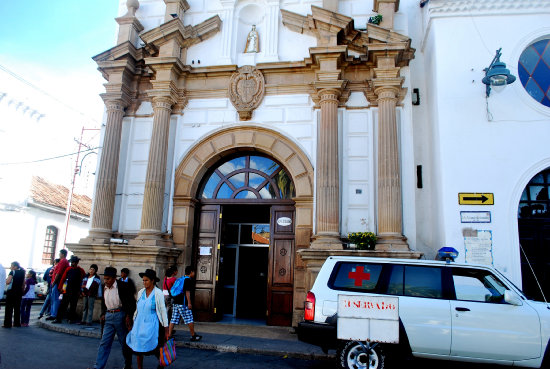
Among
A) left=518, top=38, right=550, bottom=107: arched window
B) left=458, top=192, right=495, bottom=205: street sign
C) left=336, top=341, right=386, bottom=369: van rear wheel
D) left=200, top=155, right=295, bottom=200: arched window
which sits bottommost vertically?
left=336, top=341, right=386, bottom=369: van rear wheel

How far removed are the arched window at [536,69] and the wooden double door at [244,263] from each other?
22.4ft

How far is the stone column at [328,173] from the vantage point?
1110 cm

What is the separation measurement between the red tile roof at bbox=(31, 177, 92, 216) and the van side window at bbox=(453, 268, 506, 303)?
2140 cm

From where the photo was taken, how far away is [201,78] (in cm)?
1325

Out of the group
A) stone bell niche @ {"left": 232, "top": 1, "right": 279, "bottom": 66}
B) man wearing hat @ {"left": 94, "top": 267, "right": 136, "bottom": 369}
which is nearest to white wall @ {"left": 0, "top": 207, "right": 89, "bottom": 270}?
stone bell niche @ {"left": 232, "top": 1, "right": 279, "bottom": 66}

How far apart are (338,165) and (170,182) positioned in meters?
4.79

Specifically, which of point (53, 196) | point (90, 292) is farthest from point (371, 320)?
point (53, 196)

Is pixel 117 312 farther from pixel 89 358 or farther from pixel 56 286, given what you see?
pixel 56 286

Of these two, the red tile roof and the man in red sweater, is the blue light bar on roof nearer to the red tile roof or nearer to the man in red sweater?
the man in red sweater

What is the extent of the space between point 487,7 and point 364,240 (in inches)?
267

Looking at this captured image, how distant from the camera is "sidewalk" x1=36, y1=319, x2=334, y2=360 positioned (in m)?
8.52

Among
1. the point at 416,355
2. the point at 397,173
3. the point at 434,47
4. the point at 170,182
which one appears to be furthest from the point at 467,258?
the point at 170,182

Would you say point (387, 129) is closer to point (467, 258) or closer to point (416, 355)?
point (467, 258)

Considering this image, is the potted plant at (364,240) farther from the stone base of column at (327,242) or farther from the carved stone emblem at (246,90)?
the carved stone emblem at (246,90)
